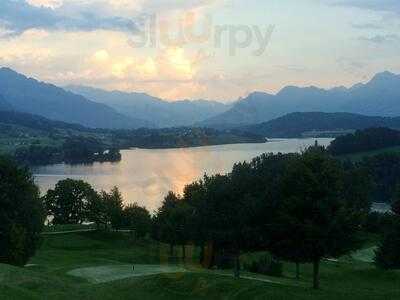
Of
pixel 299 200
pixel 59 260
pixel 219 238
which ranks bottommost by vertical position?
pixel 59 260

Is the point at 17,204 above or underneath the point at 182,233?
above

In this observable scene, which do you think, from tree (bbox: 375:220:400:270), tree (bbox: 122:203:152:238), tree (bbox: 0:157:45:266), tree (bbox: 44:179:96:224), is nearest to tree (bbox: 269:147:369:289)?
tree (bbox: 375:220:400:270)

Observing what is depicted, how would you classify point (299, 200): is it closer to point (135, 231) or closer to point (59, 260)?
point (59, 260)

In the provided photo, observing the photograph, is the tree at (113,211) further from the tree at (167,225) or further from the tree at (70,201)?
the tree at (167,225)

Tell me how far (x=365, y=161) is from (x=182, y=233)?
11801 centimetres

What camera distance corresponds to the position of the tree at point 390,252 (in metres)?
44.2

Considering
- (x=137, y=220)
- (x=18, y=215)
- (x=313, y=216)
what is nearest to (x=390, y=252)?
(x=313, y=216)

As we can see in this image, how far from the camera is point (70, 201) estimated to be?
335 feet

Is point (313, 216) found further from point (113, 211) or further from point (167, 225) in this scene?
Result: point (113, 211)

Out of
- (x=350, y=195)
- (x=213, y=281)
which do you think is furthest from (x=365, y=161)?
(x=213, y=281)

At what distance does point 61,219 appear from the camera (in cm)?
10338

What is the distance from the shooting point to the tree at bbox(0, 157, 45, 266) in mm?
45875

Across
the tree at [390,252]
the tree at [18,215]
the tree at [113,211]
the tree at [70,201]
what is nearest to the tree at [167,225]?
the tree at [113,211]

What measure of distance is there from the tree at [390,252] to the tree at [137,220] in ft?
125
